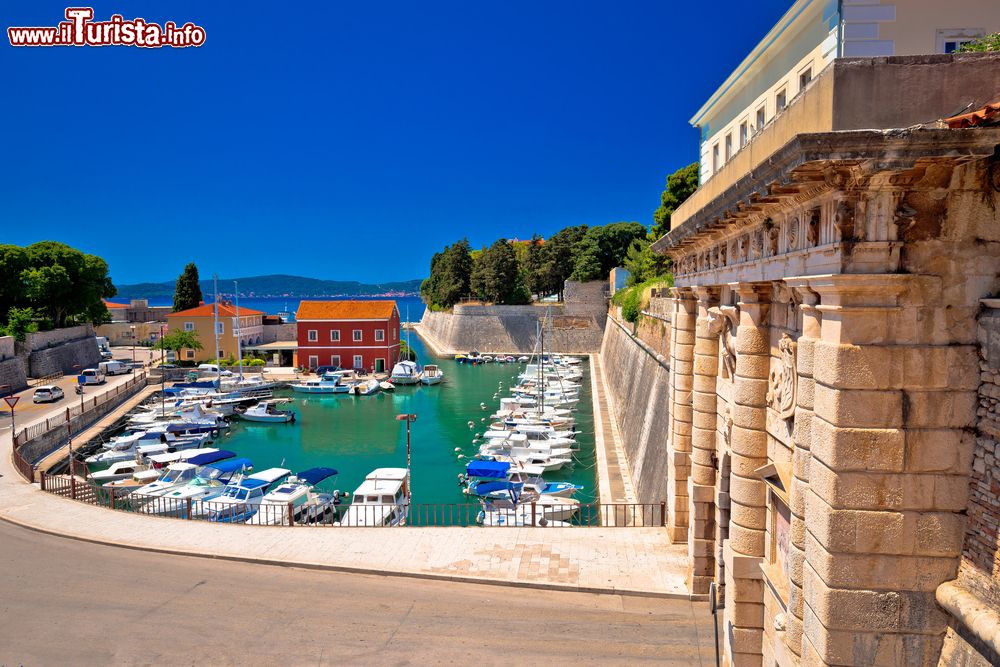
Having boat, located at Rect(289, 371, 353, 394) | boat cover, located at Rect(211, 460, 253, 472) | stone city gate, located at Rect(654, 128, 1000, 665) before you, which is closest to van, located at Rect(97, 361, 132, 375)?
boat, located at Rect(289, 371, 353, 394)

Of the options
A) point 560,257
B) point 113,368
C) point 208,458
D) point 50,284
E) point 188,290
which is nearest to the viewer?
point 208,458

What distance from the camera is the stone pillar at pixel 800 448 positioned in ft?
18.0

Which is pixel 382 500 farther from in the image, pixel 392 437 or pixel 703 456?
pixel 392 437

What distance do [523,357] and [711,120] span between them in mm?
52905

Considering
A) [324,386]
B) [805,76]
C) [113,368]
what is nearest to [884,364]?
[805,76]

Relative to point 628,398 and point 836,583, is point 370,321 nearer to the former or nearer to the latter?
point 628,398

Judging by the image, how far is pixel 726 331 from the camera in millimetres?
9266

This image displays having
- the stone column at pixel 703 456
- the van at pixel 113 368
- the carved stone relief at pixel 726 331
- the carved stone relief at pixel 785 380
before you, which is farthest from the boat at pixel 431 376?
the carved stone relief at pixel 785 380

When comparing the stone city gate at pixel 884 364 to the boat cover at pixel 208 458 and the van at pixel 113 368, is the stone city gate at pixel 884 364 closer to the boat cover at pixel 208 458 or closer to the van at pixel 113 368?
the boat cover at pixel 208 458

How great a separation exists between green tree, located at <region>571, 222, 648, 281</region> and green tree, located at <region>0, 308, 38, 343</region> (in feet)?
163

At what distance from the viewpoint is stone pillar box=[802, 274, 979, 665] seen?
15.0 ft

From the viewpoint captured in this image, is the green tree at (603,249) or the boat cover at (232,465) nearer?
the boat cover at (232,465)

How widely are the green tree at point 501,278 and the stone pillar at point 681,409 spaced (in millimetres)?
59206

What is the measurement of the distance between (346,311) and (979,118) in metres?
52.1
